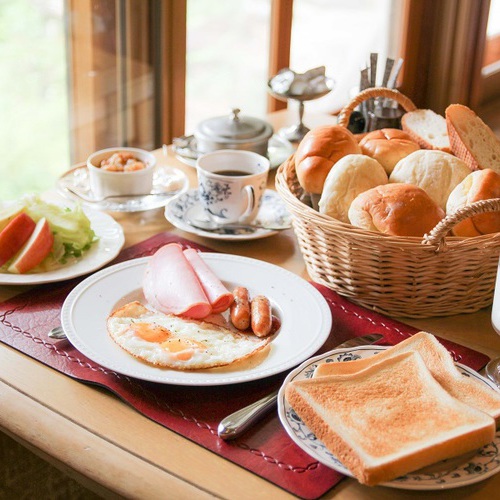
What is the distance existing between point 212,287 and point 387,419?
0.38 metres

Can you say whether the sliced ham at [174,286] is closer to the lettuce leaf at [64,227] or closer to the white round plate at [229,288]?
the white round plate at [229,288]

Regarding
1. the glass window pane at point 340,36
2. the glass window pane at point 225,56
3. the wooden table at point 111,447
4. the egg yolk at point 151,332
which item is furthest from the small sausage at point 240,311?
the glass window pane at point 340,36

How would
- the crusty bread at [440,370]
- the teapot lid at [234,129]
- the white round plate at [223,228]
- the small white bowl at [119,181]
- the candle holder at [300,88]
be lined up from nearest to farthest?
1. the crusty bread at [440,370]
2. the white round plate at [223,228]
3. the small white bowl at [119,181]
4. the teapot lid at [234,129]
5. the candle holder at [300,88]

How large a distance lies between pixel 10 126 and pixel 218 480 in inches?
65.8

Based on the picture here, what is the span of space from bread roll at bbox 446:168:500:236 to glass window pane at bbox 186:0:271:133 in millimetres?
1643

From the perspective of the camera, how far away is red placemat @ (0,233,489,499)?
0.84 meters

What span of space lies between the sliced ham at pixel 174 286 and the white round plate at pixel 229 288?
0.08ft

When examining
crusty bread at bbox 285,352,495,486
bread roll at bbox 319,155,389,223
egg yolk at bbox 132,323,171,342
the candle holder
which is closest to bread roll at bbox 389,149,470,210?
bread roll at bbox 319,155,389,223

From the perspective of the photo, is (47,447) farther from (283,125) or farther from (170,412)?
(283,125)

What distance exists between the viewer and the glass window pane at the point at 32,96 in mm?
2115

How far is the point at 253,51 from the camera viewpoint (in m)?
2.98

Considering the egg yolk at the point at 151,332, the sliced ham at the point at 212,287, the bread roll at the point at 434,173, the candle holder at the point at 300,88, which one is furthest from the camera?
the candle holder at the point at 300,88

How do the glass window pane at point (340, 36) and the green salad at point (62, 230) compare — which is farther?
the glass window pane at point (340, 36)

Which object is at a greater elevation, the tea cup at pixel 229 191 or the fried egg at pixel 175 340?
the tea cup at pixel 229 191
